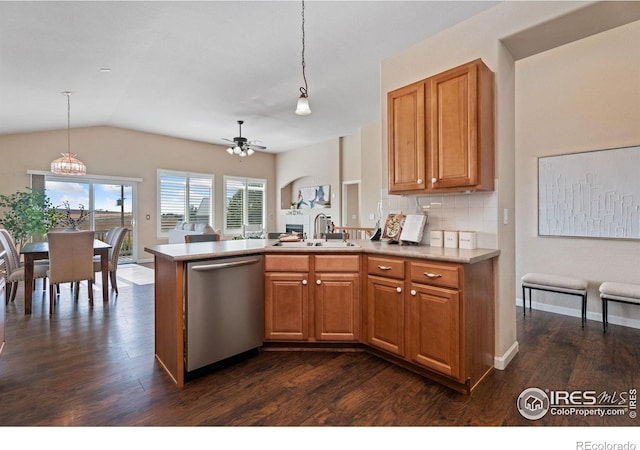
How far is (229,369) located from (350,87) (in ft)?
14.1

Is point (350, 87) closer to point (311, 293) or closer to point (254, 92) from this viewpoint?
point (254, 92)

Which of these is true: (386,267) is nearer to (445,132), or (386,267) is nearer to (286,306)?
(286,306)

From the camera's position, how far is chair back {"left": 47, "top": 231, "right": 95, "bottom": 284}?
3.67m

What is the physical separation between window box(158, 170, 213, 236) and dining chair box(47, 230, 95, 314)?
13.6ft

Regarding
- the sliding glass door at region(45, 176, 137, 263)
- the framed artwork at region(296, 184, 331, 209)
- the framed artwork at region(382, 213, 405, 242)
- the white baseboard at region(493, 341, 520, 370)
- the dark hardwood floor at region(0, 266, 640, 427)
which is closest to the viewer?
the dark hardwood floor at region(0, 266, 640, 427)

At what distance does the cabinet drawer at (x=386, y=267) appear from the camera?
7.70ft

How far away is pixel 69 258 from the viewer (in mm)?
3777

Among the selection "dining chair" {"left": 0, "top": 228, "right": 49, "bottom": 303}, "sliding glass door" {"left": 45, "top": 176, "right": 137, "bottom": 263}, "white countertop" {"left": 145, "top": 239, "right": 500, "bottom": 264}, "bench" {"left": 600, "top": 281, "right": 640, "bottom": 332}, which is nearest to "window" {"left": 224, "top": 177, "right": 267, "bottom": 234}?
"sliding glass door" {"left": 45, "top": 176, "right": 137, "bottom": 263}

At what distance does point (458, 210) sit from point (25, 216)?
23.2 ft

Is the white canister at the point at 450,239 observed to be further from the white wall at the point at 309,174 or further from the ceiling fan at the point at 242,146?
the white wall at the point at 309,174

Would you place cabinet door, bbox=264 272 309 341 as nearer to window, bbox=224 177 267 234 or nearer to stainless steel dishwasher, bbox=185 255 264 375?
stainless steel dishwasher, bbox=185 255 264 375

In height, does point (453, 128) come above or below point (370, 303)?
above

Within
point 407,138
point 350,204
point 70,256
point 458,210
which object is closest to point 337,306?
point 458,210

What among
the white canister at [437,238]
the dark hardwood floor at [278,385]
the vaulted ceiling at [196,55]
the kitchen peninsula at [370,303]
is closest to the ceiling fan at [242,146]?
the vaulted ceiling at [196,55]
